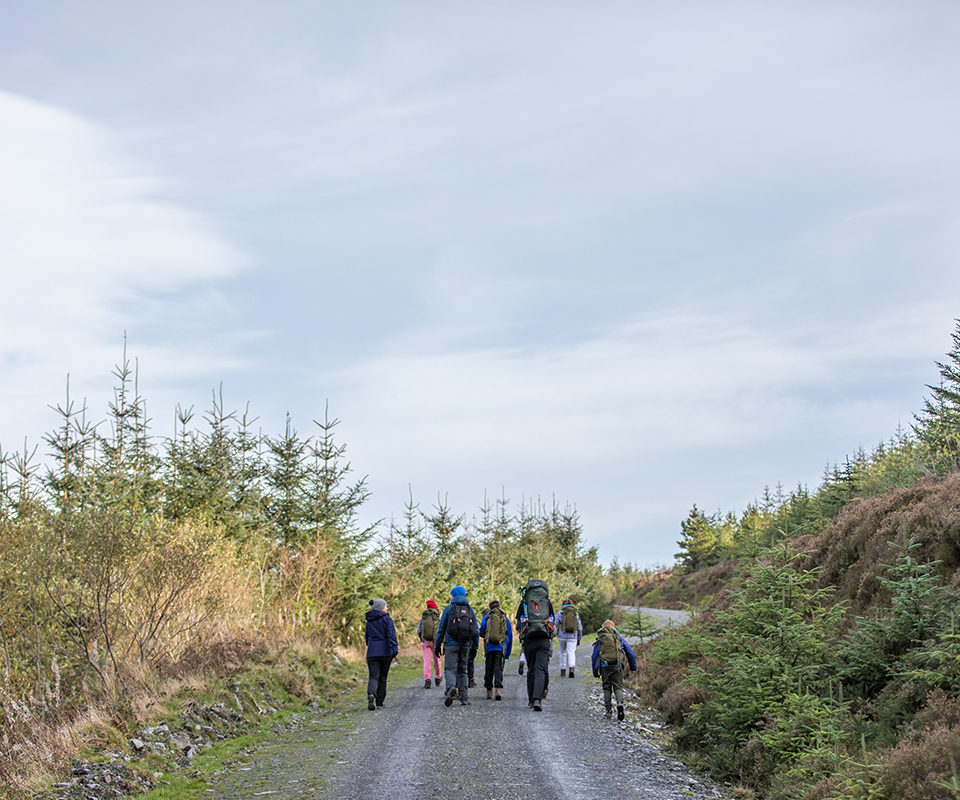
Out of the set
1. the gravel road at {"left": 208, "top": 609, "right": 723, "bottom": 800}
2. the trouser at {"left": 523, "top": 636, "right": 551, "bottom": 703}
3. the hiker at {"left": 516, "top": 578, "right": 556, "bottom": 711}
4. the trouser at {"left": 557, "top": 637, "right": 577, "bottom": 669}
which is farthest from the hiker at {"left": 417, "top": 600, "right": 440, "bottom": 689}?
the trouser at {"left": 557, "top": 637, "right": 577, "bottom": 669}

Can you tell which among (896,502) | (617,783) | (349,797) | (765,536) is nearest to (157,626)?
(349,797)

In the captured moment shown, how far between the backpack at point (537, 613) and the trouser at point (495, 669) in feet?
4.08

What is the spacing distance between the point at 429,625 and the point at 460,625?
2.14m

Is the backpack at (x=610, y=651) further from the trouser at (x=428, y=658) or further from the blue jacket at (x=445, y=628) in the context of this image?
the trouser at (x=428, y=658)

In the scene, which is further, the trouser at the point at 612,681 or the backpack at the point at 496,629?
the backpack at the point at 496,629

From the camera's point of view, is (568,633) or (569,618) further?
(568,633)

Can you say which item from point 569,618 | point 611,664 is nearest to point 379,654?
point 611,664

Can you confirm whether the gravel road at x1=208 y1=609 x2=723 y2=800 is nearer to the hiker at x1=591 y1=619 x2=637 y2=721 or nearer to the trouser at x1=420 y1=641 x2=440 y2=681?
the hiker at x1=591 y1=619 x2=637 y2=721

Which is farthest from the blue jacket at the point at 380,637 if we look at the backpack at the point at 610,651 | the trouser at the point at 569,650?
the trouser at the point at 569,650

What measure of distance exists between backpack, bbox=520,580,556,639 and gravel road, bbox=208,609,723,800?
142 centimetres

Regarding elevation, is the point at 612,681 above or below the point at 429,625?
below

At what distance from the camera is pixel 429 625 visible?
19125 mm

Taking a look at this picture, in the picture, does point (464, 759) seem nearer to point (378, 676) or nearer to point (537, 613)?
point (537, 613)

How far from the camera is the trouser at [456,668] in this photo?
54.3 feet
